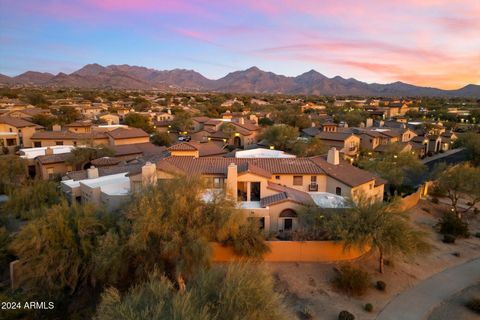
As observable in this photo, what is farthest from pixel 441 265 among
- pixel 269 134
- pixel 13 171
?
pixel 13 171

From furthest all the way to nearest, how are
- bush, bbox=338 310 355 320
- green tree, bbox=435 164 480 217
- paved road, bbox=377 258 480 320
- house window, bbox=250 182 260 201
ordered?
1. green tree, bbox=435 164 480 217
2. house window, bbox=250 182 260 201
3. paved road, bbox=377 258 480 320
4. bush, bbox=338 310 355 320

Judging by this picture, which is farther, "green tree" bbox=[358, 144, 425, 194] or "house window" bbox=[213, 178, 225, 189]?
"green tree" bbox=[358, 144, 425, 194]

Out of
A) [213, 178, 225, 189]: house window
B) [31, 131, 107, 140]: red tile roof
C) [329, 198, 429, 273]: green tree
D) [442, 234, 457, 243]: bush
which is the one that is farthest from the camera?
[31, 131, 107, 140]: red tile roof

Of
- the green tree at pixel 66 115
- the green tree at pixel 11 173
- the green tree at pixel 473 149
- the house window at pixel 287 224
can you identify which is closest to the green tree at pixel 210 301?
the house window at pixel 287 224

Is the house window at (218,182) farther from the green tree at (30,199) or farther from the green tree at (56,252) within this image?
the green tree at (30,199)

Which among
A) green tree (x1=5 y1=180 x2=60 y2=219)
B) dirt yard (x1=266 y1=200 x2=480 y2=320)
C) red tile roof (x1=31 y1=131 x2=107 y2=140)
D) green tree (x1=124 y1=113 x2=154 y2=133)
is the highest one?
green tree (x1=124 y1=113 x2=154 y2=133)

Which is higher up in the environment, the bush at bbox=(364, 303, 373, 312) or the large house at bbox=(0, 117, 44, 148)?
the large house at bbox=(0, 117, 44, 148)

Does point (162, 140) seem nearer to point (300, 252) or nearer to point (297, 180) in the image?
point (297, 180)

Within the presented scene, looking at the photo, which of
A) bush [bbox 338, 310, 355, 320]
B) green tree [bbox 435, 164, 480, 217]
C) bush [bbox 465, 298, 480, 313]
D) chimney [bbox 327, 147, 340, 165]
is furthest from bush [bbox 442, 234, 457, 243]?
bush [bbox 338, 310, 355, 320]

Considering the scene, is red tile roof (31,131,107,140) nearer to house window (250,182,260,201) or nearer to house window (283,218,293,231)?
house window (250,182,260,201)

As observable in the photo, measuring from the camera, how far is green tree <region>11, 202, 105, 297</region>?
16750 mm

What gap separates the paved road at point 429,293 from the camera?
16.7 metres

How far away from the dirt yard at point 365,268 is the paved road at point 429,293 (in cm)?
38

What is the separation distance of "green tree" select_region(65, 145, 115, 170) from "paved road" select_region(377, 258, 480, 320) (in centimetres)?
3334
